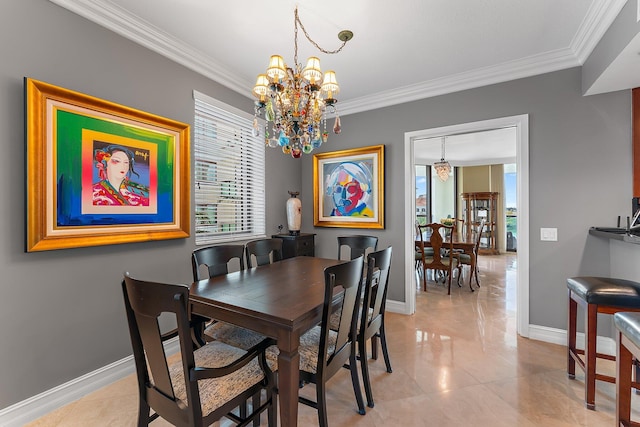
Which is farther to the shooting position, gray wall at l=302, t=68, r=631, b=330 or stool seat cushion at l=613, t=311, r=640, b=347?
gray wall at l=302, t=68, r=631, b=330

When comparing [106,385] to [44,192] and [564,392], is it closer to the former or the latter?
[44,192]

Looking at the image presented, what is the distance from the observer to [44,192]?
5.89ft

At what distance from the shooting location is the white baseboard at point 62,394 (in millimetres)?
1700

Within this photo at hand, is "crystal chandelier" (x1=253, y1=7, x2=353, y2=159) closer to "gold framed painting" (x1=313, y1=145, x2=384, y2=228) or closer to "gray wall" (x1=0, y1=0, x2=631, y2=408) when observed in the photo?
"gray wall" (x1=0, y1=0, x2=631, y2=408)

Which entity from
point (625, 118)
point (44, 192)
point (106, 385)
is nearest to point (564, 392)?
point (625, 118)

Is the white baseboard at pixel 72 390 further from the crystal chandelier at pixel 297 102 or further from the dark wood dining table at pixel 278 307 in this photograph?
the crystal chandelier at pixel 297 102

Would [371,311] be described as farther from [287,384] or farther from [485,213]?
[485,213]

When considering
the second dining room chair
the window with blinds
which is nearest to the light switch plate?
the second dining room chair

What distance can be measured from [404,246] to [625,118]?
2.27 meters

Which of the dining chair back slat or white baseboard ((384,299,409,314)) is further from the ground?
the dining chair back slat

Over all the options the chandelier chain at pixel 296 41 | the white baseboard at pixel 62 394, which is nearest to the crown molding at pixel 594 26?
the chandelier chain at pixel 296 41

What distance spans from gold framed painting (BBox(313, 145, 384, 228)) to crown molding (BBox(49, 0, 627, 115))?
2.13 feet

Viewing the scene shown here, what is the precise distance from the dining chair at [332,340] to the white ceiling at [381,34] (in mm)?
1883

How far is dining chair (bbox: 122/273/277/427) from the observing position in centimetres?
109
